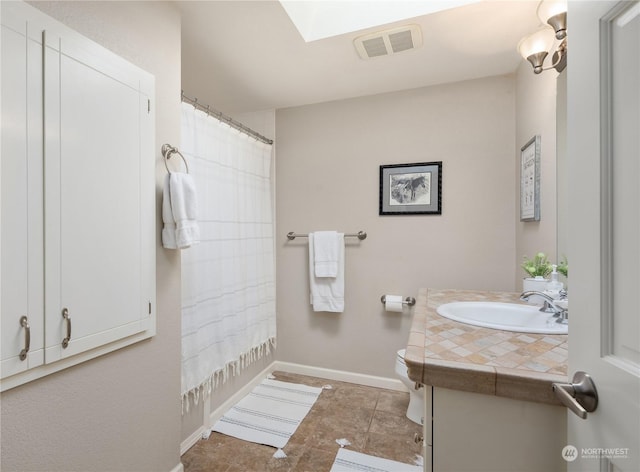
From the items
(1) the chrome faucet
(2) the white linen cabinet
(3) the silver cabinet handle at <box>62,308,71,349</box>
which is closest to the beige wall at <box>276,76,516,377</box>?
(1) the chrome faucet

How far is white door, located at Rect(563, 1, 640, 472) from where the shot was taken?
0.49 meters

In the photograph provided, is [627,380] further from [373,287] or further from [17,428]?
[373,287]

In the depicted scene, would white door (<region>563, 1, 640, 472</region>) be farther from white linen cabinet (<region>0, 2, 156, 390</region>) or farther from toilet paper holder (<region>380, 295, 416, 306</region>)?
toilet paper holder (<region>380, 295, 416, 306</region>)

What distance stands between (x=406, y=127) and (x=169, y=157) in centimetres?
170

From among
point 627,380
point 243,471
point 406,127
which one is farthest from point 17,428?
point 406,127

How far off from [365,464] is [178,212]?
1.57 metres

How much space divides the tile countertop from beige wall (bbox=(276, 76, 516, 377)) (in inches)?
48.8

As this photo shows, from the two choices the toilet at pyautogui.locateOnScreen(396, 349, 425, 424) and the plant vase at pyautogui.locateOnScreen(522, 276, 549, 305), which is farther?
the toilet at pyautogui.locateOnScreen(396, 349, 425, 424)

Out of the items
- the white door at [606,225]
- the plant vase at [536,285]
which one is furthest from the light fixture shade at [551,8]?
the plant vase at [536,285]

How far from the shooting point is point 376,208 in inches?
95.9

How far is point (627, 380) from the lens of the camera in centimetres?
48

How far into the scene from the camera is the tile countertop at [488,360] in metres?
0.74
